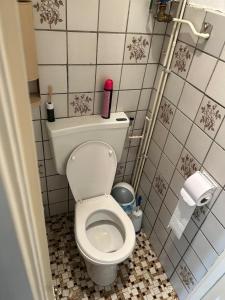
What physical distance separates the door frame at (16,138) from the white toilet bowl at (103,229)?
0.99 metres

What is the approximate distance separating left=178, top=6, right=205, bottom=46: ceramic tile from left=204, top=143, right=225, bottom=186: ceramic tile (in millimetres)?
497

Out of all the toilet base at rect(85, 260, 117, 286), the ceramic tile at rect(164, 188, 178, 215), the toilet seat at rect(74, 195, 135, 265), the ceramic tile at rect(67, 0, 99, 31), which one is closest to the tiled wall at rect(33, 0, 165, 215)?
the ceramic tile at rect(67, 0, 99, 31)

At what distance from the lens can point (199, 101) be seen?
44.6 inches

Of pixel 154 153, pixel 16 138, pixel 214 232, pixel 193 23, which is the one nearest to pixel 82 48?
pixel 193 23

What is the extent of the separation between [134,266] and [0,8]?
175 cm

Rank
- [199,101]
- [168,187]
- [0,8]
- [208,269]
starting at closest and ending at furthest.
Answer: [0,8] → [199,101] → [208,269] → [168,187]

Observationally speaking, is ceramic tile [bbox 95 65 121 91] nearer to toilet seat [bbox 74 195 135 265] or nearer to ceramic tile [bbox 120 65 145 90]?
ceramic tile [bbox 120 65 145 90]

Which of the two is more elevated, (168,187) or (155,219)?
(168,187)

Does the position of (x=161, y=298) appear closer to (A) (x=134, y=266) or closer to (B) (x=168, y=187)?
(A) (x=134, y=266)

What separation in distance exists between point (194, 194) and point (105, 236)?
724 millimetres

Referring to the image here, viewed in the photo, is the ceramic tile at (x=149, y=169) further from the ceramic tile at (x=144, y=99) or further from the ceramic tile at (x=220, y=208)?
the ceramic tile at (x=220, y=208)

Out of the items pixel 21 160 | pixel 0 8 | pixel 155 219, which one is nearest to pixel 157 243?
pixel 155 219

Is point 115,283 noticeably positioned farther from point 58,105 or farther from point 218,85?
point 218,85

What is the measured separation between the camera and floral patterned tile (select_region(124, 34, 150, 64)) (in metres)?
1.24
